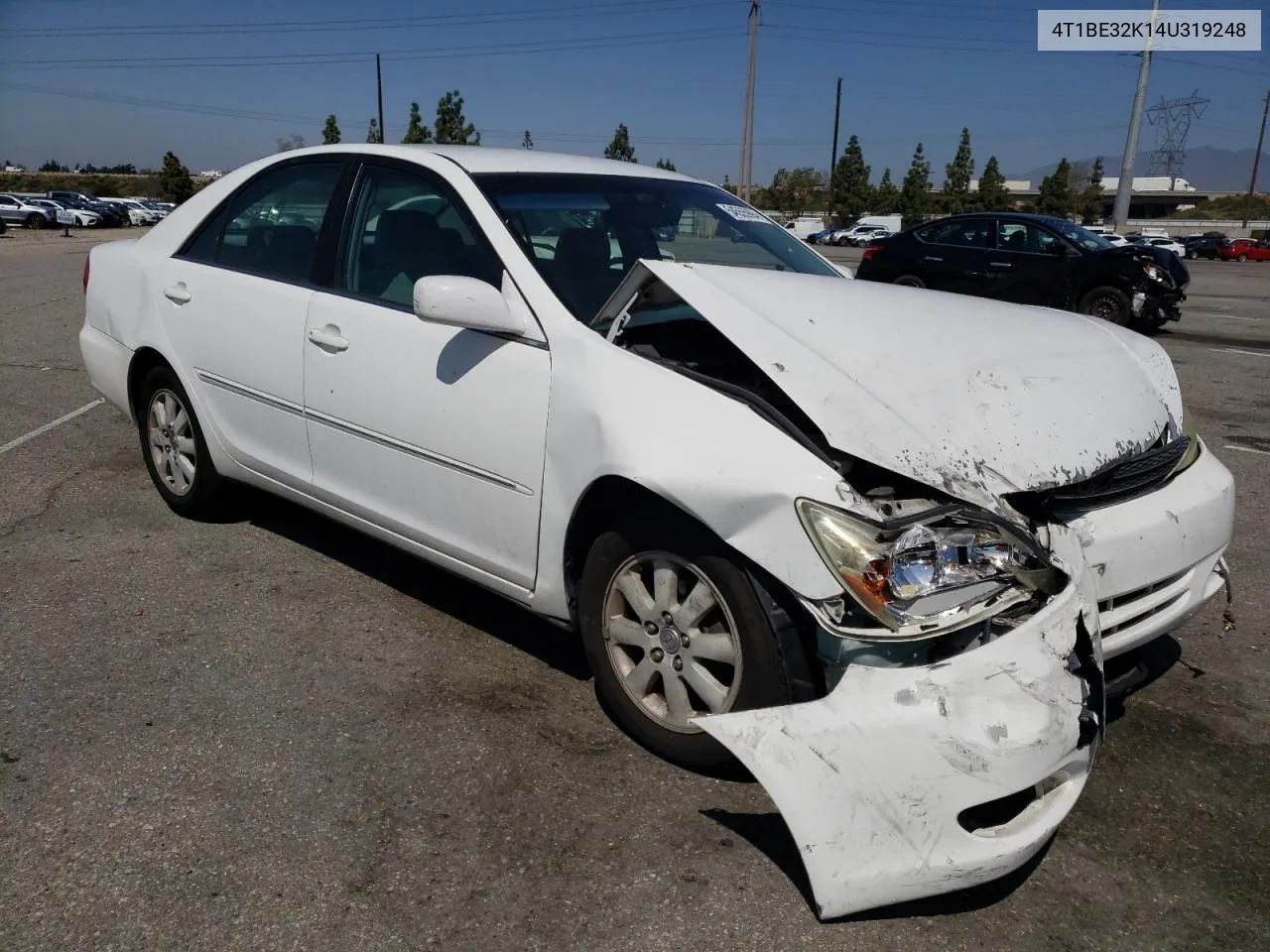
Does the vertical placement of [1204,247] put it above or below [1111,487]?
below

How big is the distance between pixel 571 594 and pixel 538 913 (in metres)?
0.95

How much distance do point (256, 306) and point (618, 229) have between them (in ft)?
4.65

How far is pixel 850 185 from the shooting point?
74750mm

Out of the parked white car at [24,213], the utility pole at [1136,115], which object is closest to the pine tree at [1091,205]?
the utility pole at [1136,115]

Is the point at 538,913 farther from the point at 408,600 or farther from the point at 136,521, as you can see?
the point at 136,521

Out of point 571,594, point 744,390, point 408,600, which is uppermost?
point 744,390

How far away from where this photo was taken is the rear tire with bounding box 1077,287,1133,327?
41.8 ft

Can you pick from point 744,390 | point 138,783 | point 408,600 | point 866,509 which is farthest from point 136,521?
point 866,509

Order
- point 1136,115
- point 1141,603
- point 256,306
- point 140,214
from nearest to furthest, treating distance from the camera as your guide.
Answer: point 1141,603 → point 256,306 → point 1136,115 → point 140,214

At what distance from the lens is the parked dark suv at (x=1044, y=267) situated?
1273 centimetres

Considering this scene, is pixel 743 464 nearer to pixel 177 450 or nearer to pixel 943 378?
pixel 943 378

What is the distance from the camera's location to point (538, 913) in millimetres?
2295

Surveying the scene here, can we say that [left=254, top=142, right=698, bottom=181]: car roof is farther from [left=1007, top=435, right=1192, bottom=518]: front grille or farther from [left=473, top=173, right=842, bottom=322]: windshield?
[left=1007, top=435, right=1192, bottom=518]: front grille

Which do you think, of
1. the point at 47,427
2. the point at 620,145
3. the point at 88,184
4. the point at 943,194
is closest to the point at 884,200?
the point at 943,194
